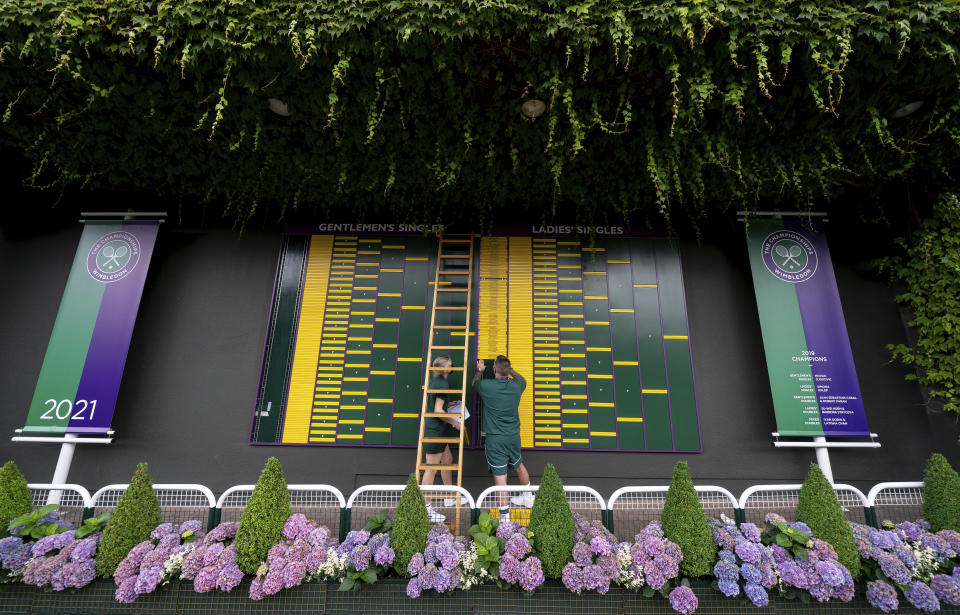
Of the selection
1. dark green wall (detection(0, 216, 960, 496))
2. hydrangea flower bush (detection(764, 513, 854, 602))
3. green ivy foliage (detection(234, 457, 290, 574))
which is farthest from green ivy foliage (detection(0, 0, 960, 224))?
hydrangea flower bush (detection(764, 513, 854, 602))

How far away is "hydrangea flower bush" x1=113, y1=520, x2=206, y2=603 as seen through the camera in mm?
2355

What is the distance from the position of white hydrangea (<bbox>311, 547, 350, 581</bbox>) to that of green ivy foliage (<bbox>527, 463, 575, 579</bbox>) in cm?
112

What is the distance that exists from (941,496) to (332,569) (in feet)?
12.9

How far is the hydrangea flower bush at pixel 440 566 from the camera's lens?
2.36 meters

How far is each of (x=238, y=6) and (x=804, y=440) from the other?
672 centimetres

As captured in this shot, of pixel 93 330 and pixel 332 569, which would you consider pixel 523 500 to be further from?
pixel 93 330

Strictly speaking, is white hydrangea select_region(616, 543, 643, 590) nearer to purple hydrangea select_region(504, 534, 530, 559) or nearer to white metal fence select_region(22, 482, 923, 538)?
white metal fence select_region(22, 482, 923, 538)

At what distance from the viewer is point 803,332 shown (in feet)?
15.6

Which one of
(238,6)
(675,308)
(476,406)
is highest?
(238,6)

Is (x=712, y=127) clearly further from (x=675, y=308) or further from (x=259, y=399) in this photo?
(x=259, y=399)

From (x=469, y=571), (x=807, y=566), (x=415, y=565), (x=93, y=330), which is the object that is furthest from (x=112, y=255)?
(x=807, y=566)

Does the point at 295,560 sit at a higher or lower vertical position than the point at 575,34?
lower

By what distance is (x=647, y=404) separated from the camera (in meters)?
4.70

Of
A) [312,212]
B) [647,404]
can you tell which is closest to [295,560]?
[647,404]
